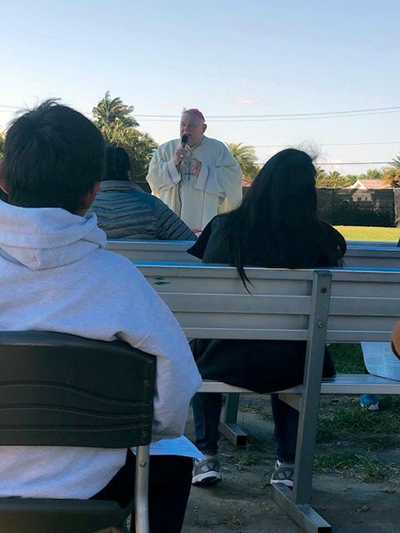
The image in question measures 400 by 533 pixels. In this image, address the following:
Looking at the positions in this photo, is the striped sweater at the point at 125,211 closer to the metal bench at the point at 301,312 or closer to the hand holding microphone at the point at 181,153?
the metal bench at the point at 301,312

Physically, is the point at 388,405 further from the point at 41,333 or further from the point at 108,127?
the point at 108,127

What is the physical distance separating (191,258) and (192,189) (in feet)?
14.0

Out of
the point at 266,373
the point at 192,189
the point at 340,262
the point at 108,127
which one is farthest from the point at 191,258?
the point at 108,127

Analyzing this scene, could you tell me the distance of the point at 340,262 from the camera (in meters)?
3.91

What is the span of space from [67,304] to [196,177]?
699cm

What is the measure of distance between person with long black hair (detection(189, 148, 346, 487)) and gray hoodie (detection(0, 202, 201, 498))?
1.39 meters

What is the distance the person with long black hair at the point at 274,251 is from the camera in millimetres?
3480

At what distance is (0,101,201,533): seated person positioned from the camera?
1.89 m

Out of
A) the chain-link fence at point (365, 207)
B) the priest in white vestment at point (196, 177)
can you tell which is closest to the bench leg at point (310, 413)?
the priest in white vestment at point (196, 177)

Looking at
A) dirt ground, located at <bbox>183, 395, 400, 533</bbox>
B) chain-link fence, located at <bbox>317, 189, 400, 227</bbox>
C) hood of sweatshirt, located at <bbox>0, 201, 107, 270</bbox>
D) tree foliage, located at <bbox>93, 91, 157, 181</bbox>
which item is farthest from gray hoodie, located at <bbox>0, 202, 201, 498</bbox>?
tree foliage, located at <bbox>93, 91, 157, 181</bbox>

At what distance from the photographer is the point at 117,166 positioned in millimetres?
5246

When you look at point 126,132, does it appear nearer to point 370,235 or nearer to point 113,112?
point 113,112

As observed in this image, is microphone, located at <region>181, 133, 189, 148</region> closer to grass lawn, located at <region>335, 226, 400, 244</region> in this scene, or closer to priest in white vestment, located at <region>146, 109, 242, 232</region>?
priest in white vestment, located at <region>146, 109, 242, 232</region>

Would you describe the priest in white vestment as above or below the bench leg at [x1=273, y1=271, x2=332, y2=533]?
above
